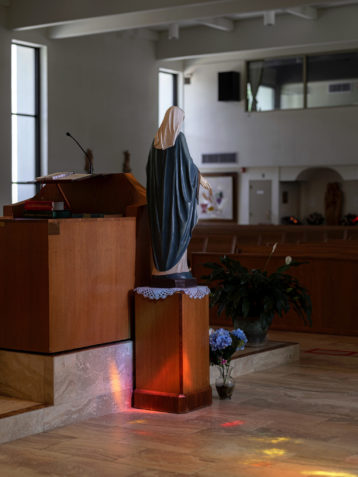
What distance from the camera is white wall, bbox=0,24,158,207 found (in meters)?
15.7

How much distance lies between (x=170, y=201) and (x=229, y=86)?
49.5 ft

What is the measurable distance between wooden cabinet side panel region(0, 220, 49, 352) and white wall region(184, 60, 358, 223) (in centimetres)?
1455

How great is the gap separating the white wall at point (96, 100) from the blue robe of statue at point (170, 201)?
10.6 meters

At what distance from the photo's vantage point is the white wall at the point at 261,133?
1878 centimetres

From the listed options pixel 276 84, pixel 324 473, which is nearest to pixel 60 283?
pixel 324 473

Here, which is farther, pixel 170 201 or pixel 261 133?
pixel 261 133

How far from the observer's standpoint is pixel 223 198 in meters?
20.5

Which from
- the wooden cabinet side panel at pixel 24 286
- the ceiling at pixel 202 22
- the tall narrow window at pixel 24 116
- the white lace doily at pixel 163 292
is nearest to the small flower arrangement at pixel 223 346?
the white lace doily at pixel 163 292

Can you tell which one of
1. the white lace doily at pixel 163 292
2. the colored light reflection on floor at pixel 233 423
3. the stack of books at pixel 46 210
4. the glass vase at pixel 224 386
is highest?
the stack of books at pixel 46 210

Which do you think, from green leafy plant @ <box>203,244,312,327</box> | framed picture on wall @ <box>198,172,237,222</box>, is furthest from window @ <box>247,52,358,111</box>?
green leafy plant @ <box>203,244,312,327</box>

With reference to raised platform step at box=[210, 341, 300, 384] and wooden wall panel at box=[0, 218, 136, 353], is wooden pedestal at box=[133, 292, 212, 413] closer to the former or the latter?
wooden wall panel at box=[0, 218, 136, 353]

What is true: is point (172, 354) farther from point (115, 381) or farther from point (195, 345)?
point (115, 381)

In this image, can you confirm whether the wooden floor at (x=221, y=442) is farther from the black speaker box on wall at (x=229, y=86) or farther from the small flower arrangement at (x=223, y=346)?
the black speaker box on wall at (x=229, y=86)

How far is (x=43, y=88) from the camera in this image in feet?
53.9
